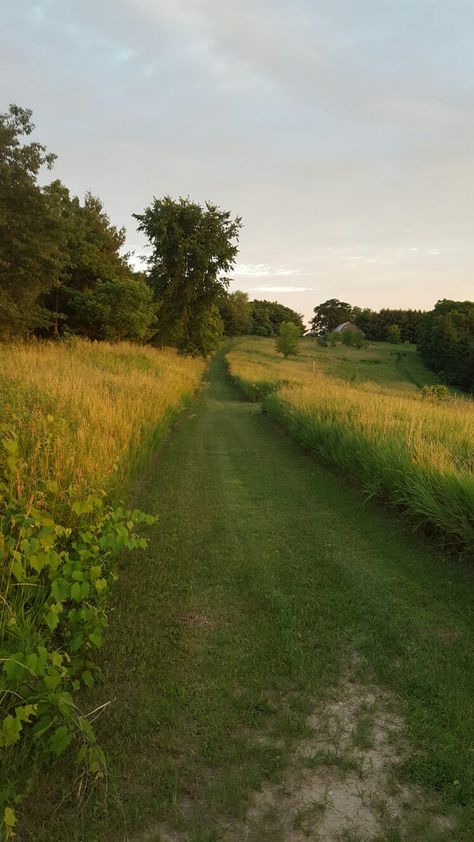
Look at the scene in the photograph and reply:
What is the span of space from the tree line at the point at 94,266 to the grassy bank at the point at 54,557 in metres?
9.64

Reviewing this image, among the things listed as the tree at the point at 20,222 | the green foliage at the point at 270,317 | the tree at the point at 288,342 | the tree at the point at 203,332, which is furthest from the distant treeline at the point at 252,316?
the tree at the point at 20,222

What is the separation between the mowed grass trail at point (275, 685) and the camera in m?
2.01

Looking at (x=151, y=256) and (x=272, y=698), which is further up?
(x=151, y=256)

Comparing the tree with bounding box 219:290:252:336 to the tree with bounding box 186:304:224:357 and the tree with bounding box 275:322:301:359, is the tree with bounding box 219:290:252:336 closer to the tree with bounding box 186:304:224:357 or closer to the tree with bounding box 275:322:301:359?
the tree with bounding box 275:322:301:359

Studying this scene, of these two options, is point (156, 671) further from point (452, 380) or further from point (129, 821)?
point (452, 380)

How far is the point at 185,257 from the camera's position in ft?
96.2

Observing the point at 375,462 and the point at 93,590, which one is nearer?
the point at 93,590

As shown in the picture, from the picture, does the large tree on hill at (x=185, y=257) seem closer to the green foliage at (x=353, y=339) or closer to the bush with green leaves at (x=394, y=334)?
the green foliage at (x=353, y=339)

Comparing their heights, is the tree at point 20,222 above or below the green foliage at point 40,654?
above

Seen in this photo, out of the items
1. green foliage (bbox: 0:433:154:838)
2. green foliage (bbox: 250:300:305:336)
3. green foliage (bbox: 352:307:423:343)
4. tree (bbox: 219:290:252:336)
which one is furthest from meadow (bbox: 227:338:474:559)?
green foliage (bbox: 352:307:423:343)

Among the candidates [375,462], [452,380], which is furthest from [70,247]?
[452,380]

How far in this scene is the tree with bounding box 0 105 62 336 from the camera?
46.7ft

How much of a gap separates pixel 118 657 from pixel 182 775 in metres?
1.03

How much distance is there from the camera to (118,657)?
307 centimetres
